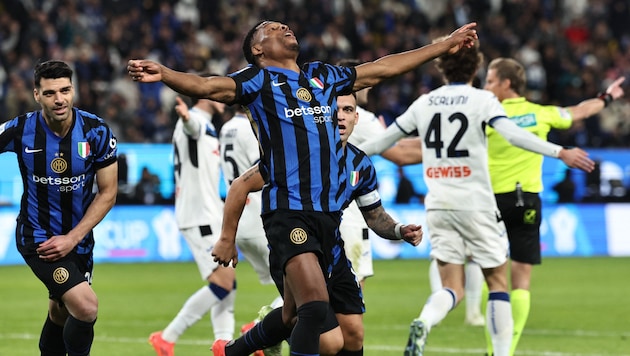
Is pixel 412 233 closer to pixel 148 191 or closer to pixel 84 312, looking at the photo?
pixel 84 312

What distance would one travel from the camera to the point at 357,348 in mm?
6727

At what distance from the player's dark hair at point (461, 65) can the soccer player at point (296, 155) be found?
6.68 ft

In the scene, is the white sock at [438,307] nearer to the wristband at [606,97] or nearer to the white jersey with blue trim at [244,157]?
the white jersey with blue trim at [244,157]

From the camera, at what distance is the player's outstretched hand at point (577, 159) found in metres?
7.26

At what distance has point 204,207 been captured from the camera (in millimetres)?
9539

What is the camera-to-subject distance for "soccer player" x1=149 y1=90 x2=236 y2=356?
9328 mm

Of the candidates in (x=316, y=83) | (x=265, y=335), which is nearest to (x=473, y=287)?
(x=265, y=335)

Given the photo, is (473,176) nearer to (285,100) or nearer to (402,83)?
(285,100)

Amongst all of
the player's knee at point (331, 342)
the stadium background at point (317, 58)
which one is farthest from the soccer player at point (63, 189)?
the stadium background at point (317, 58)

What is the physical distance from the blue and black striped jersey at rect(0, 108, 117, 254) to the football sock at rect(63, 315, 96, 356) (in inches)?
20.2

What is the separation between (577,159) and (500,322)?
1.40 metres

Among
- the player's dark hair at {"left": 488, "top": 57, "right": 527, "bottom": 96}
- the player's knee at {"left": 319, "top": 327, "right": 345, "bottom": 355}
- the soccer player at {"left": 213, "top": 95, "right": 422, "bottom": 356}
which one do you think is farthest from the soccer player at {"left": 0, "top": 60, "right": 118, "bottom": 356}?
the player's dark hair at {"left": 488, "top": 57, "right": 527, "bottom": 96}

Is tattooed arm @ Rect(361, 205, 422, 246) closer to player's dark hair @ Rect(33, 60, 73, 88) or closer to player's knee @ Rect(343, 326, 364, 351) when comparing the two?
player's knee @ Rect(343, 326, 364, 351)

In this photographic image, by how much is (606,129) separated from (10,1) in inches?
528
